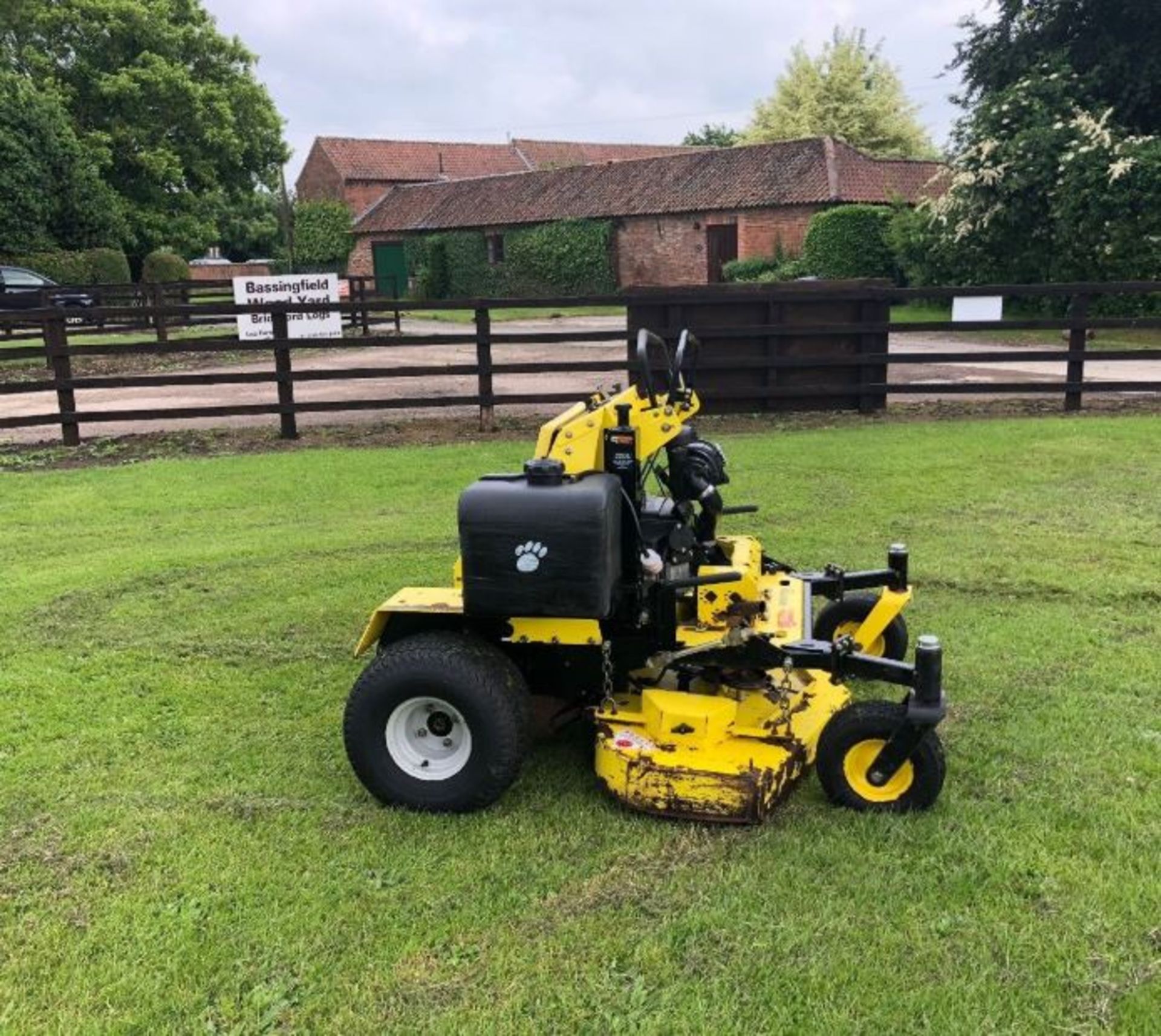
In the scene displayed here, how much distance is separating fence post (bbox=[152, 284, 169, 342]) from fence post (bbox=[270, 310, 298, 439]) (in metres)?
7.26

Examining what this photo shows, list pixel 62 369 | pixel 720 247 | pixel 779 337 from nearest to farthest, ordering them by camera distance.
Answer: pixel 62 369 < pixel 779 337 < pixel 720 247

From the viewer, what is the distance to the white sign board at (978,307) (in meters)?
12.0

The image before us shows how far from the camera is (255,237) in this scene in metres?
57.8

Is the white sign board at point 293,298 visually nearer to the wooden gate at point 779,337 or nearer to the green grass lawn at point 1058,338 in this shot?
the wooden gate at point 779,337

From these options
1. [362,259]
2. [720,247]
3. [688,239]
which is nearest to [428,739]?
[720,247]

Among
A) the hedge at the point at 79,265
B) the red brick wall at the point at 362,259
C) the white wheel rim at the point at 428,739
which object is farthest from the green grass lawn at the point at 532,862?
the red brick wall at the point at 362,259

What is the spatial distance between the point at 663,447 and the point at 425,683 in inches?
48.3

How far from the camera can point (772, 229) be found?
34688 millimetres

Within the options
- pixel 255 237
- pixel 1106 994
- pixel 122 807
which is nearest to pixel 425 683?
pixel 122 807

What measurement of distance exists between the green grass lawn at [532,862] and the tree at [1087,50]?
2114 centimetres

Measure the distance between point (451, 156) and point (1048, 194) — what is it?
38739mm

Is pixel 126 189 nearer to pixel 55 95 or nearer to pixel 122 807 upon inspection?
pixel 55 95

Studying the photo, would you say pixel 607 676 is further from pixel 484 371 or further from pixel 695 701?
pixel 484 371

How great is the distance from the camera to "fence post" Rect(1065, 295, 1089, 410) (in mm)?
11461
